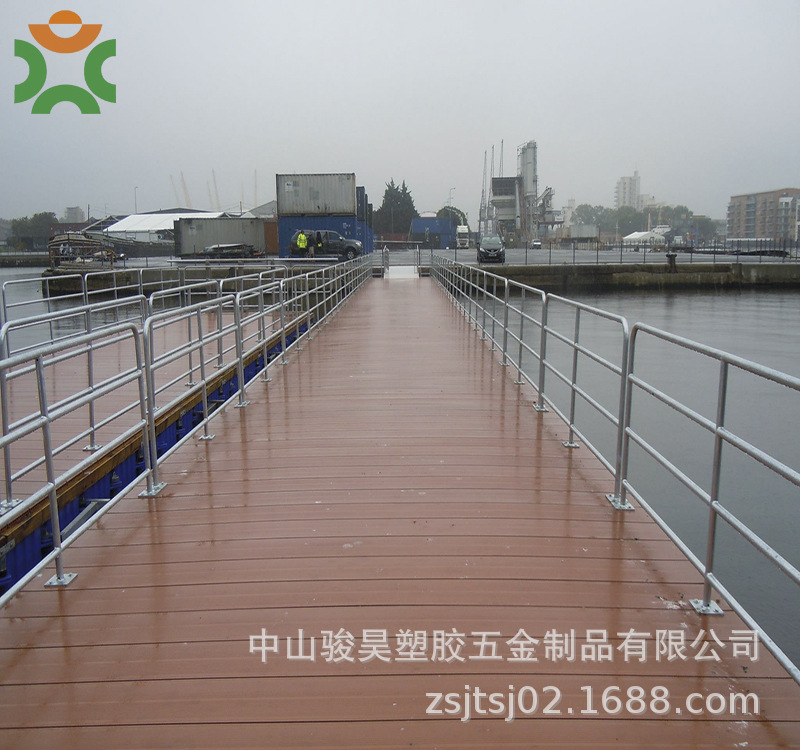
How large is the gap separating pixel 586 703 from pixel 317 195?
33365 mm

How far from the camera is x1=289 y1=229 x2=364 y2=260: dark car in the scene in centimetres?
3128

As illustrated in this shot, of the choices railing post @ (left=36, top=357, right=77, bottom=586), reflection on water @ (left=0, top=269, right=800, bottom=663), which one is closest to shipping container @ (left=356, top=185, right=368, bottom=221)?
reflection on water @ (left=0, top=269, right=800, bottom=663)

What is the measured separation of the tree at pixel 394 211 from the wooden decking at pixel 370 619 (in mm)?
111509

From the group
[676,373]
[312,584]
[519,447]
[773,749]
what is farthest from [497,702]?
[676,373]

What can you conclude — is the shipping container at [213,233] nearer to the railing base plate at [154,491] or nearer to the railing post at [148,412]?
the railing post at [148,412]

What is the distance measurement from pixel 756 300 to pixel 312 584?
3616 cm

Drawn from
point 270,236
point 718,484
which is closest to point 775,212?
point 270,236

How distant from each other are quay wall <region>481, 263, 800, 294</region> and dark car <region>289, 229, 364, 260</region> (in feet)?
24.1

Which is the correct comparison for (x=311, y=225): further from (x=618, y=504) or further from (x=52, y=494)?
(x=52, y=494)

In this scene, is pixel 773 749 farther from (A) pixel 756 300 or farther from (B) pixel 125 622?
(A) pixel 756 300

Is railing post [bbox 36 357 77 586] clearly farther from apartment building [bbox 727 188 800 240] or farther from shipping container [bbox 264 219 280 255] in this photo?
apartment building [bbox 727 188 800 240]

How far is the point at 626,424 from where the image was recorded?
12.9ft

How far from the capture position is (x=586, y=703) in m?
2.33

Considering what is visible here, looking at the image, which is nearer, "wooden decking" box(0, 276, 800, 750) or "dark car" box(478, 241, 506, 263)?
"wooden decking" box(0, 276, 800, 750)
